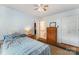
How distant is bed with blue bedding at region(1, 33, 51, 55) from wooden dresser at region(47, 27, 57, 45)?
120 millimetres

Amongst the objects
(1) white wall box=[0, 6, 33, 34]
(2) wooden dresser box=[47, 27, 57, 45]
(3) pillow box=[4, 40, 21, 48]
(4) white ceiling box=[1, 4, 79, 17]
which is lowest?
(3) pillow box=[4, 40, 21, 48]

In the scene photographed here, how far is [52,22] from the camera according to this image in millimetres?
1786

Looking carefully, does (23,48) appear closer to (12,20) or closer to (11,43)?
(11,43)

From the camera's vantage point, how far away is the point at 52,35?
1799 millimetres

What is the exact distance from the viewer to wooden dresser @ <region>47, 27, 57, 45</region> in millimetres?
1771

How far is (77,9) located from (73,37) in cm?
46

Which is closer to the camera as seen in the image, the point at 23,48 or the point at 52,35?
the point at 23,48

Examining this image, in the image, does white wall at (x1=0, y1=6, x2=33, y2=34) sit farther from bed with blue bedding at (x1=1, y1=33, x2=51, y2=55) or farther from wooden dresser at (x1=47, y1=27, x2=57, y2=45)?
wooden dresser at (x1=47, y1=27, x2=57, y2=45)

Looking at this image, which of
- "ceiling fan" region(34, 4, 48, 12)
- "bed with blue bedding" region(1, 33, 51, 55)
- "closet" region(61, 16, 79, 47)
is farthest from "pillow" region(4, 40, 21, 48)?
"closet" region(61, 16, 79, 47)

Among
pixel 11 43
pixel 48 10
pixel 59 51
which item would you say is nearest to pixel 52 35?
pixel 59 51

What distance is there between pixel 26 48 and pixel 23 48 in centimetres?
5

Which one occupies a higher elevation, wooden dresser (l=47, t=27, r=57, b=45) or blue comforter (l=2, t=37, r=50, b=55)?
wooden dresser (l=47, t=27, r=57, b=45)

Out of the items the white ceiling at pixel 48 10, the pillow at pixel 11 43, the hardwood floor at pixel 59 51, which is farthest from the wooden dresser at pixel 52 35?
the pillow at pixel 11 43
